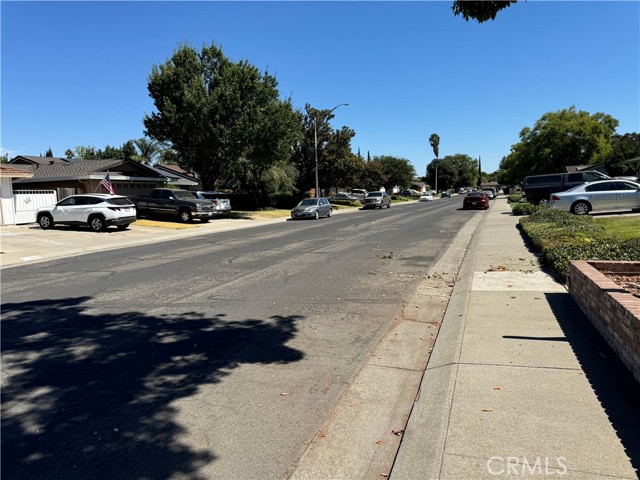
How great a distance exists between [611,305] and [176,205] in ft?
79.9

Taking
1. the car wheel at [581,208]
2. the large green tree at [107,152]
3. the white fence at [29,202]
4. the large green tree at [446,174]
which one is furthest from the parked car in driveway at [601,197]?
the large green tree at [446,174]

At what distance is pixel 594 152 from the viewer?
2143 inches

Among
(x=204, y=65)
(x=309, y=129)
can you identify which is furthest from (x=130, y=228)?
(x=309, y=129)

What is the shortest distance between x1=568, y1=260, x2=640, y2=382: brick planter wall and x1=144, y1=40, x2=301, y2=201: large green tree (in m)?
24.8

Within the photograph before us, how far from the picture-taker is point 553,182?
27.4 metres

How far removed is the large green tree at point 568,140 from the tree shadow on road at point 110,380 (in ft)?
192

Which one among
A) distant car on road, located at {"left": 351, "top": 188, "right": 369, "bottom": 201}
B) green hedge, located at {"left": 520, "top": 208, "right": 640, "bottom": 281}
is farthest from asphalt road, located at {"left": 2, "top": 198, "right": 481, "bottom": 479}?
distant car on road, located at {"left": 351, "top": 188, "right": 369, "bottom": 201}

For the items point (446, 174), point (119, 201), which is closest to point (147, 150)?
point (119, 201)

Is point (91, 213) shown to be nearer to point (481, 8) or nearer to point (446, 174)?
point (481, 8)

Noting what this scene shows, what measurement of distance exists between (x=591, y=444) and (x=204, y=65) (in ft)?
103

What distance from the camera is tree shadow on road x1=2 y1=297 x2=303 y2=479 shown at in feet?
9.82

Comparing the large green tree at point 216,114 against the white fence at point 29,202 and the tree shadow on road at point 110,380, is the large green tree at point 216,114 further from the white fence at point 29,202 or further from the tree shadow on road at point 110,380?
the tree shadow on road at point 110,380

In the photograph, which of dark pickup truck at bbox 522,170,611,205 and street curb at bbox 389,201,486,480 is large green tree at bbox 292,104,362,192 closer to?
dark pickup truck at bbox 522,170,611,205

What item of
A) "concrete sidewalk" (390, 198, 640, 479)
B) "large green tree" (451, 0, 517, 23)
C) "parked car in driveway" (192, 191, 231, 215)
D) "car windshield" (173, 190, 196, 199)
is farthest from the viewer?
"parked car in driveway" (192, 191, 231, 215)
